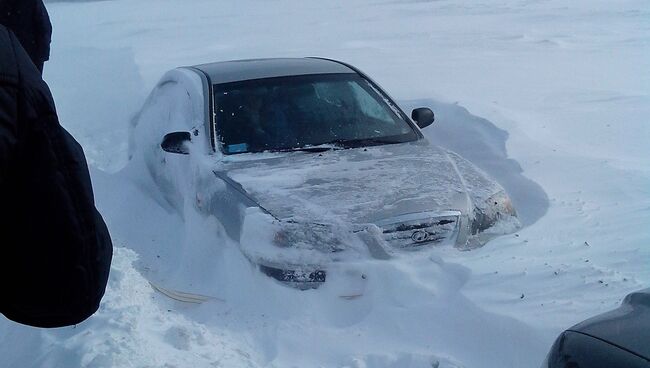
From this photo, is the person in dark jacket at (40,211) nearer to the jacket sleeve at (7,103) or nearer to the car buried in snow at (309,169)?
the jacket sleeve at (7,103)

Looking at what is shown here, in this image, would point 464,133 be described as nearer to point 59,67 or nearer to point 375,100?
point 375,100

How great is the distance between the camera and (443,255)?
3797mm

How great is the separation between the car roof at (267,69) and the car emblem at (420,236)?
1.98 meters

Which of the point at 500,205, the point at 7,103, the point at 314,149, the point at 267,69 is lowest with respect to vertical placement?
the point at 500,205

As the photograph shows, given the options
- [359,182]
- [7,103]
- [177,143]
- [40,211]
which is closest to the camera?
[7,103]

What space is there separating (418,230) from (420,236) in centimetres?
3

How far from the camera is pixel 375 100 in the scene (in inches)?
211

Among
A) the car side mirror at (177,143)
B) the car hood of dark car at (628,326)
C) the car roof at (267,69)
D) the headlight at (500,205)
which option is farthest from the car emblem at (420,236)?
the car roof at (267,69)

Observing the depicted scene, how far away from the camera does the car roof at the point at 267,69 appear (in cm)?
532

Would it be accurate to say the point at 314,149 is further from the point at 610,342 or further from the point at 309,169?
the point at 610,342

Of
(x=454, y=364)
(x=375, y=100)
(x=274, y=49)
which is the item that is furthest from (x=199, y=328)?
(x=274, y=49)

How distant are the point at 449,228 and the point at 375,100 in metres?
1.72

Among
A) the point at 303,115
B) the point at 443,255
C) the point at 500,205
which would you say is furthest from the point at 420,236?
the point at 303,115

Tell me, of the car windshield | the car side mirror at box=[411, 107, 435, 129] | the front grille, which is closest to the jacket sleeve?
the front grille
